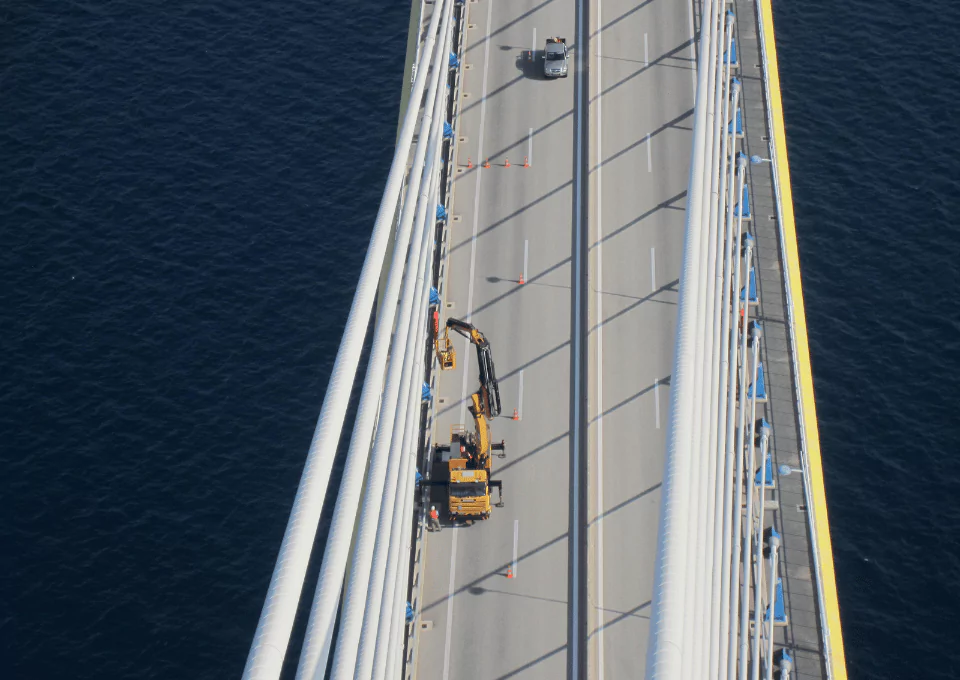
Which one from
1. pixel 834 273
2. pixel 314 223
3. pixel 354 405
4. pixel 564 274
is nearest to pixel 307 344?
pixel 354 405

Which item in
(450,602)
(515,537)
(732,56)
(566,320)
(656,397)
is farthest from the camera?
(732,56)


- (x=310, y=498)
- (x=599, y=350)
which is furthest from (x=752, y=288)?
(x=310, y=498)

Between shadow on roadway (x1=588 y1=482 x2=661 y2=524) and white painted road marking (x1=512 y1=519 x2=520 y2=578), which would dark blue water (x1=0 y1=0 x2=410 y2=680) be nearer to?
white painted road marking (x1=512 y1=519 x2=520 y2=578)

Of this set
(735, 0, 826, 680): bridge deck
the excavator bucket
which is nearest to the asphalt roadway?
the excavator bucket

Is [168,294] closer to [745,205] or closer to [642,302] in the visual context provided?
[642,302]

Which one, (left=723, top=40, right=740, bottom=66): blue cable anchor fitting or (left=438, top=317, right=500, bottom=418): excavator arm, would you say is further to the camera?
(left=723, top=40, right=740, bottom=66): blue cable anchor fitting

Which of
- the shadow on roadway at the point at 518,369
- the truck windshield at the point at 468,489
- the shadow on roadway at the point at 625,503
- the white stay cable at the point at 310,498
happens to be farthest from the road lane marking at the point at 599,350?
the white stay cable at the point at 310,498

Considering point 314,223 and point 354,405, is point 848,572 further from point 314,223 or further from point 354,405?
point 314,223
